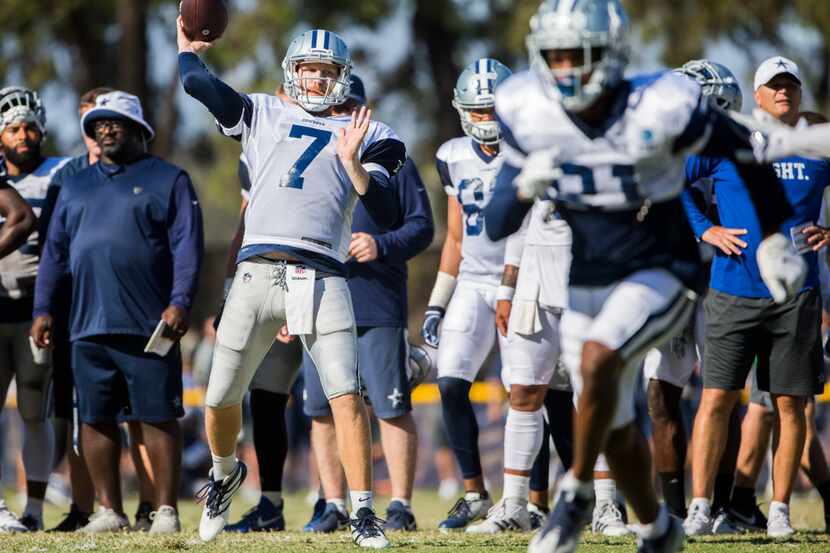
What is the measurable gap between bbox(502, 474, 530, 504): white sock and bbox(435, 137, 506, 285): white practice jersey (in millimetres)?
1090

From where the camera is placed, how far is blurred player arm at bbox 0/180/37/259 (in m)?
7.66

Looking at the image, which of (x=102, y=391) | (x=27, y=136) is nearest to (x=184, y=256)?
(x=102, y=391)

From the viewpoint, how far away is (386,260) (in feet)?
25.2

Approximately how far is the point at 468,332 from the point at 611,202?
2.60 m

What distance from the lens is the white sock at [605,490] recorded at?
7.15 metres

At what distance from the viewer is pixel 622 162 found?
4.97m

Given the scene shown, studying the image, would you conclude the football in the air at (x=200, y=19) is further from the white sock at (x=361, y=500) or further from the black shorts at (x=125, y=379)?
the white sock at (x=361, y=500)

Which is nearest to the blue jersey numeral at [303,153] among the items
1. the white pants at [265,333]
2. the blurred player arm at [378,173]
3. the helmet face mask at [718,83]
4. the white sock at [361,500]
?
the blurred player arm at [378,173]

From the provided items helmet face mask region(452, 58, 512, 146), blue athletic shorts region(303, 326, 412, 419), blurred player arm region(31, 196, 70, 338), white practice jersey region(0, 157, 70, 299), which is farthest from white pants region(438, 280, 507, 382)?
white practice jersey region(0, 157, 70, 299)

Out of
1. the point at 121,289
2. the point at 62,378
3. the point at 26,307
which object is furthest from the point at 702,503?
the point at 26,307

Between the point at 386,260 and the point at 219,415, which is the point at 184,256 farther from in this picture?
the point at 219,415

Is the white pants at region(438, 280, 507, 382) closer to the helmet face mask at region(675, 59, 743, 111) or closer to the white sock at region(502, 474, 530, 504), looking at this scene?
the white sock at region(502, 474, 530, 504)

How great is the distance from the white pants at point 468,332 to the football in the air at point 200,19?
212 centimetres

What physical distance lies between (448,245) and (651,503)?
313cm
